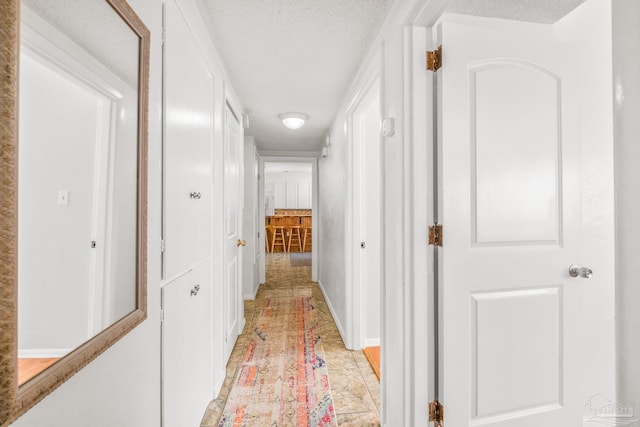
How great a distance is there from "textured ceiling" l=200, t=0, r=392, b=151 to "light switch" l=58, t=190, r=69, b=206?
1206 millimetres

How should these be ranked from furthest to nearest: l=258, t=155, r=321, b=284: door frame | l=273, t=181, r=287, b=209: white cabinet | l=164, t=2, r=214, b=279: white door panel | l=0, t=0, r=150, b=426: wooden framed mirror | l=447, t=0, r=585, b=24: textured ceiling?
l=273, t=181, r=287, b=209: white cabinet, l=258, t=155, r=321, b=284: door frame, l=447, t=0, r=585, b=24: textured ceiling, l=164, t=2, r=214, b=279: white door panel, l=0, t=0, r=150, b=426: wooden framed mirror

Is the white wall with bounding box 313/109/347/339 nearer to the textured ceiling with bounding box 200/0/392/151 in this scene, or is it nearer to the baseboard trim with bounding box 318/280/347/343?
the baseboard trim with bounding box 318/280/347/343

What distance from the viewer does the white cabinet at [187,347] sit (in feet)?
3.74

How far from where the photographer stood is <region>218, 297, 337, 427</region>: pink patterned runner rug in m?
1.62

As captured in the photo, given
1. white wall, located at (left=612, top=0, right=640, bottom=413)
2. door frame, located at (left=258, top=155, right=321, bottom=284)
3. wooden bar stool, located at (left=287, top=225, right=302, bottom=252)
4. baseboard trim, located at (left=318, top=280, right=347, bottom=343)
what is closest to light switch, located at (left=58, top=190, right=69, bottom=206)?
white wall, located at (left=612, top=0, right=640, bottom=413)

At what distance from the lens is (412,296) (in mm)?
1215

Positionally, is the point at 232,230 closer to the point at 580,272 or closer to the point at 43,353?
the point at 43,353

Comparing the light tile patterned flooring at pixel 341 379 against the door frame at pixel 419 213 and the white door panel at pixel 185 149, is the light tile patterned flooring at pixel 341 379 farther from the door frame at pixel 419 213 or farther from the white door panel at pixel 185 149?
the white door panel at pixel 185 149

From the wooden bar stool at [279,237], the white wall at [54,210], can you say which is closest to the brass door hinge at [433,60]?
the white wall at [54,210]

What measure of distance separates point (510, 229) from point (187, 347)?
1544 millimetres

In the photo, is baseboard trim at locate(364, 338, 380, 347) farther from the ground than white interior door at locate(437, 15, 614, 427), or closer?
closer

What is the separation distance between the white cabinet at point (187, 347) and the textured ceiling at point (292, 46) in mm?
1279

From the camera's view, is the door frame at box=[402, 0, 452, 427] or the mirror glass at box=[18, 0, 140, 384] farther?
the door frame at box=[402, 0, 452, 427]

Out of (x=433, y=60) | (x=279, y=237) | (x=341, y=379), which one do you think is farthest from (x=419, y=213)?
(x=279, y=237)
